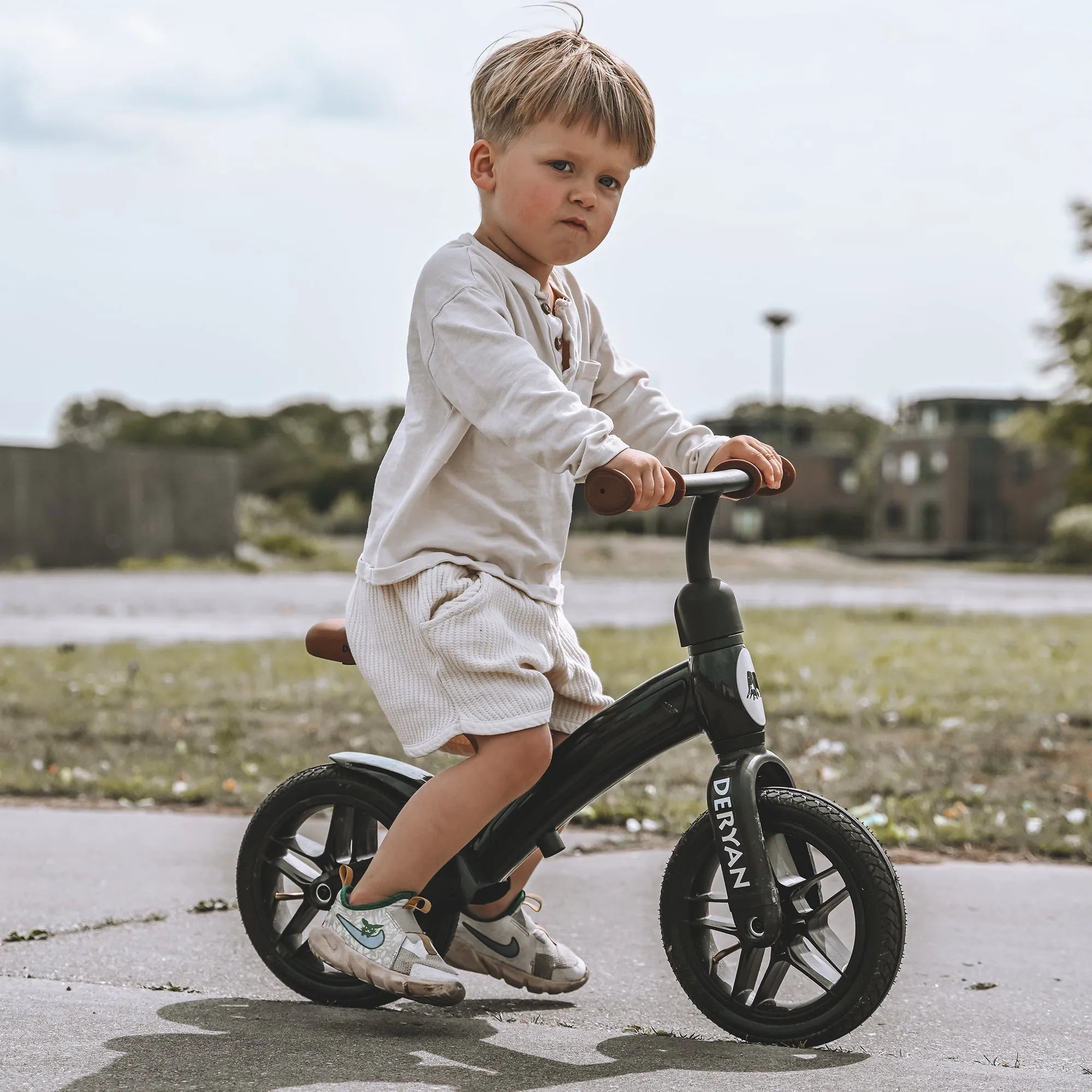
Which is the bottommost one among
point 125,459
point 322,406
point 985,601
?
point 985,601

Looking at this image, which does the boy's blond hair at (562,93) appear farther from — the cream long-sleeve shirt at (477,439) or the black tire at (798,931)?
the black tire at (798,931)

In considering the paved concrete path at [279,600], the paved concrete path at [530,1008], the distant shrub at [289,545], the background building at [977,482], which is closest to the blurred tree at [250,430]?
the background building at [977,482]

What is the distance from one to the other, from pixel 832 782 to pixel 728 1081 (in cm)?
301

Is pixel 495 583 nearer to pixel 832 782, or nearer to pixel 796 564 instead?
pixel 832 782

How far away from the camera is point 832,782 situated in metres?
5.24

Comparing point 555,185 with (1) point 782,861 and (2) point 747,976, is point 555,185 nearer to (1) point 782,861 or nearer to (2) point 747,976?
(1) point 782,861

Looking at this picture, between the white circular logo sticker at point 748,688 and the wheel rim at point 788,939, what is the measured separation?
190mm

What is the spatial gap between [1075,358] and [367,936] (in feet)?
103

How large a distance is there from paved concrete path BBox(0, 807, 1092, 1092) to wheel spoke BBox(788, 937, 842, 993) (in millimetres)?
117

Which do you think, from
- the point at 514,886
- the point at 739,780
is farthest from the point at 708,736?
the point at 514,886

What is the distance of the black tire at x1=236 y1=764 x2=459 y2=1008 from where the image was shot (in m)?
2.95

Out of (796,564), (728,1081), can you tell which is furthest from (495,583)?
(796,564)

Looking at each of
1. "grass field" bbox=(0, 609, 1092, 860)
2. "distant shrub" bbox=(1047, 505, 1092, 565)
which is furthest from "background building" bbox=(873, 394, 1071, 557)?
"grass field" bbox=(0, 609, 1092, 860)

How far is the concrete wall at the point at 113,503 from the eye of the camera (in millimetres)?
23609
